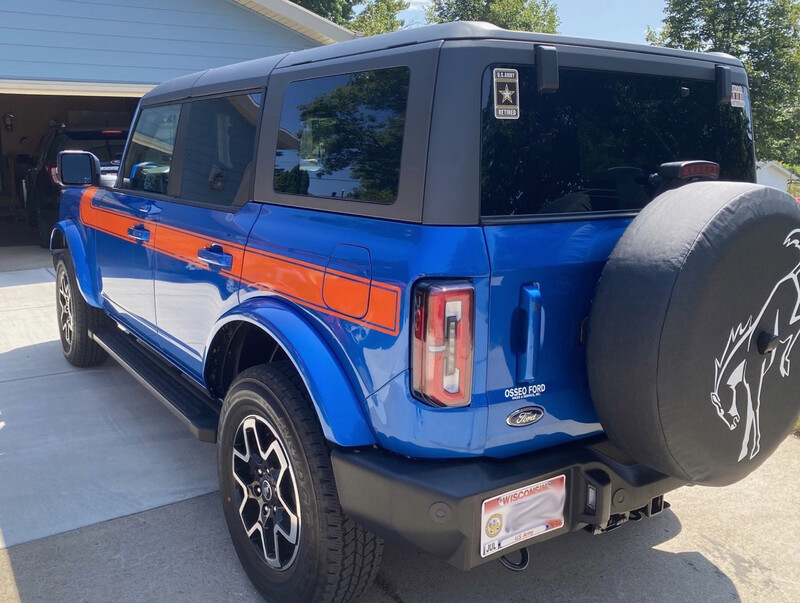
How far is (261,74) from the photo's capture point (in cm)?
304

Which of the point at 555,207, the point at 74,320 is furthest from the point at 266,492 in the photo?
the point at 74,320

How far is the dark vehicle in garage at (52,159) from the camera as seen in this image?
34.2 feet

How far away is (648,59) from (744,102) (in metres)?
0.64

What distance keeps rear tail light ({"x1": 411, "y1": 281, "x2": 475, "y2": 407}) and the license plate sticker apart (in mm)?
316

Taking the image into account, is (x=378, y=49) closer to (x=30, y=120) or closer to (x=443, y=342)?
(x=443, y=342)

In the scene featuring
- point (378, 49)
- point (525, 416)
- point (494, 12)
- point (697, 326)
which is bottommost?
point (525, 416)

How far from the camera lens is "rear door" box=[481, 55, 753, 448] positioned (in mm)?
2162

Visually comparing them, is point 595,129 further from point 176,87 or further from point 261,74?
point 176,87

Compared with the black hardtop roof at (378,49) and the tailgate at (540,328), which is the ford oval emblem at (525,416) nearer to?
the tailgate at (540,328)

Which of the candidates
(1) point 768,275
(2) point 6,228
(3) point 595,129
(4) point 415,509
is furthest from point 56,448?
(2) point 6,228

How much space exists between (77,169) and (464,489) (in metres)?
3.58

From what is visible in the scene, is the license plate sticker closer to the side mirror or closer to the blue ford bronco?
the blue ford bronco

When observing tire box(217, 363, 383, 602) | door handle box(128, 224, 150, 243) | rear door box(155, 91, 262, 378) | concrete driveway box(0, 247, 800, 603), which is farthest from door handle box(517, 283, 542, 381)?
door handle box(128, 224, 150, 243)

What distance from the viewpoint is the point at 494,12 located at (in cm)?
2800
